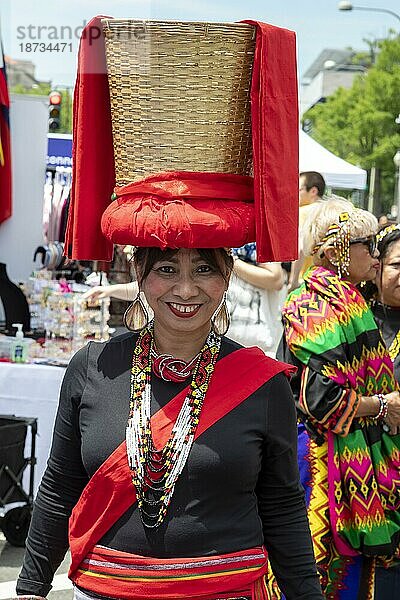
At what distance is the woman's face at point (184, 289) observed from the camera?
2.10 m

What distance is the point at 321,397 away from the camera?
3.36 meters

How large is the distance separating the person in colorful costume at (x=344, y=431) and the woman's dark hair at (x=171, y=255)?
4.30 feet

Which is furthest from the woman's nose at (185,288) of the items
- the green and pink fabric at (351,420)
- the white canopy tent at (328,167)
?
the white canopy tent at (328,167)

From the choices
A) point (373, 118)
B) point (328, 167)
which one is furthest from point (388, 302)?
point (373, 118)

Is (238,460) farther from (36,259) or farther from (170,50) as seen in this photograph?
Result: (36,259)

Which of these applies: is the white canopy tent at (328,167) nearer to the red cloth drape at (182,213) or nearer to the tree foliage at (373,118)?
Result: the red cloth drape at (182,213)

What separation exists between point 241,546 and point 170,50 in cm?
109

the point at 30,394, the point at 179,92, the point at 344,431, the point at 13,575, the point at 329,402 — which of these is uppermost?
the point at 179,92

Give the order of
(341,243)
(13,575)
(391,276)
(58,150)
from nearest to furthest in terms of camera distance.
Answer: (341,243)
(391,276)
(13,575)
(58,150)

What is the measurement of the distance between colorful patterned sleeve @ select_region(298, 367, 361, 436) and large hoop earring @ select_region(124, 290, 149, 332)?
1.19 metres

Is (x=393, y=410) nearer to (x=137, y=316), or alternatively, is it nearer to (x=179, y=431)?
(x=137, y=316)

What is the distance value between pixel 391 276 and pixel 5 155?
470 centimetres

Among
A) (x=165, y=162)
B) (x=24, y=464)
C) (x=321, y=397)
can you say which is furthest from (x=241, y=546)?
(x=24, y=464)

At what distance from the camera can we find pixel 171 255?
2100 millimetres
